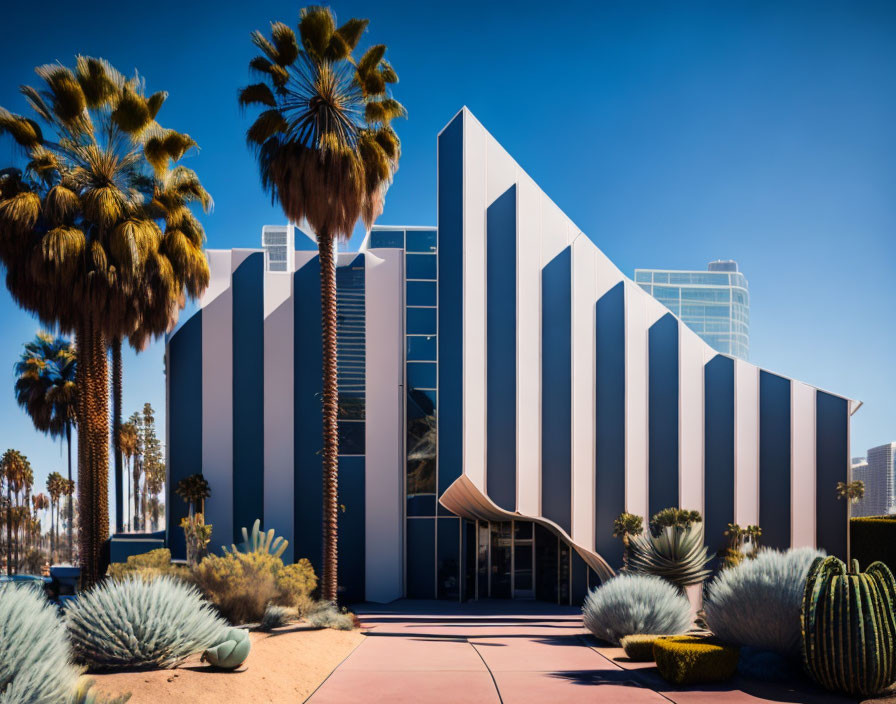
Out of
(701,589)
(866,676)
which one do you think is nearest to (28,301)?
(866,676)

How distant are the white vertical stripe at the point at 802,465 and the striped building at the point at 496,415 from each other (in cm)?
7

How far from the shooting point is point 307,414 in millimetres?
22438

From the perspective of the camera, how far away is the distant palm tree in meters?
30.0

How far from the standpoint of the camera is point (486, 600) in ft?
73.0

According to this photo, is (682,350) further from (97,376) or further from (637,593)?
(97,376)

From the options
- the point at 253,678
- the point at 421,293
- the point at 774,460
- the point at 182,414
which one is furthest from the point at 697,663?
the point at 182,414

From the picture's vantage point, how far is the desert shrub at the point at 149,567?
14.7 meters

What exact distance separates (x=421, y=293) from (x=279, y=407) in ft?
20.6

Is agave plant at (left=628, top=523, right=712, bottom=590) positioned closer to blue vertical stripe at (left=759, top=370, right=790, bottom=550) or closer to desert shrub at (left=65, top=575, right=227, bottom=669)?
blue vertical stripe at (left=759, top=370, right=790, bottom=550)

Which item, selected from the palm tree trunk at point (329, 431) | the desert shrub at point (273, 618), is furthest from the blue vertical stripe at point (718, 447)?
the desert shrub at point (273, 618)

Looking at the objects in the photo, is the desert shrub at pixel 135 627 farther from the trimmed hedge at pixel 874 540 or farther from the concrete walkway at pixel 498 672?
the trimmed hedge at pixel 874 540

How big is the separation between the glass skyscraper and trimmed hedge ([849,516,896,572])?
12028 centimetres

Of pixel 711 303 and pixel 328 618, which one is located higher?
pixel 711 303

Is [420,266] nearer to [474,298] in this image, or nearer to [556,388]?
[474,298]
